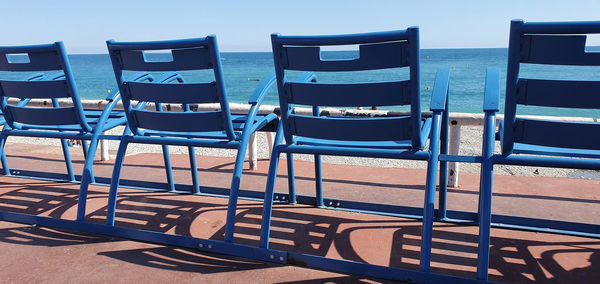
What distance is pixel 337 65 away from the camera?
207 centimetres

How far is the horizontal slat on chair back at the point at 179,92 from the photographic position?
245cm

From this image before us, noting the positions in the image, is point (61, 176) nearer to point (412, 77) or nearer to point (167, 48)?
point (167, 48)

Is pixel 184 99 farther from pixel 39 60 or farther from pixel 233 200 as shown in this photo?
pixel 39 60

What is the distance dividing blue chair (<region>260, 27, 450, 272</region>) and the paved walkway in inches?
12.4

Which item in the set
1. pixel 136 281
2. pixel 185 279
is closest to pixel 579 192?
pixel 185 279

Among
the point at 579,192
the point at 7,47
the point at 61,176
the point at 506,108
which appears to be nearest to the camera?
the point at 506,108

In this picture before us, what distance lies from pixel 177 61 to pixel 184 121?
1.14ft

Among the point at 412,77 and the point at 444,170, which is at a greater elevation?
the point at 412,77

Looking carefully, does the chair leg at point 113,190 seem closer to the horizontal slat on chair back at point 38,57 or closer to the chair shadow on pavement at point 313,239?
the chair shadow on pavement at point 313,239

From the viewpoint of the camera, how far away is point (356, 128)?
→ 2.26 m

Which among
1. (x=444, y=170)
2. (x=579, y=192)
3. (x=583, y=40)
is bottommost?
(x=579, y=192)

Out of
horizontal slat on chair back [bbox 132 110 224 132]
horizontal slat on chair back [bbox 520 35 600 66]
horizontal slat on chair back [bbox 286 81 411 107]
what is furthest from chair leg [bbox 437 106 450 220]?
horizontal slat on chair back [bbox 132 110 224 132]

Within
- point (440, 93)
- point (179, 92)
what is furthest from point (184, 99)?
point (440, 93)

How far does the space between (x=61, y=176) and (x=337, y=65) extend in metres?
2.80
